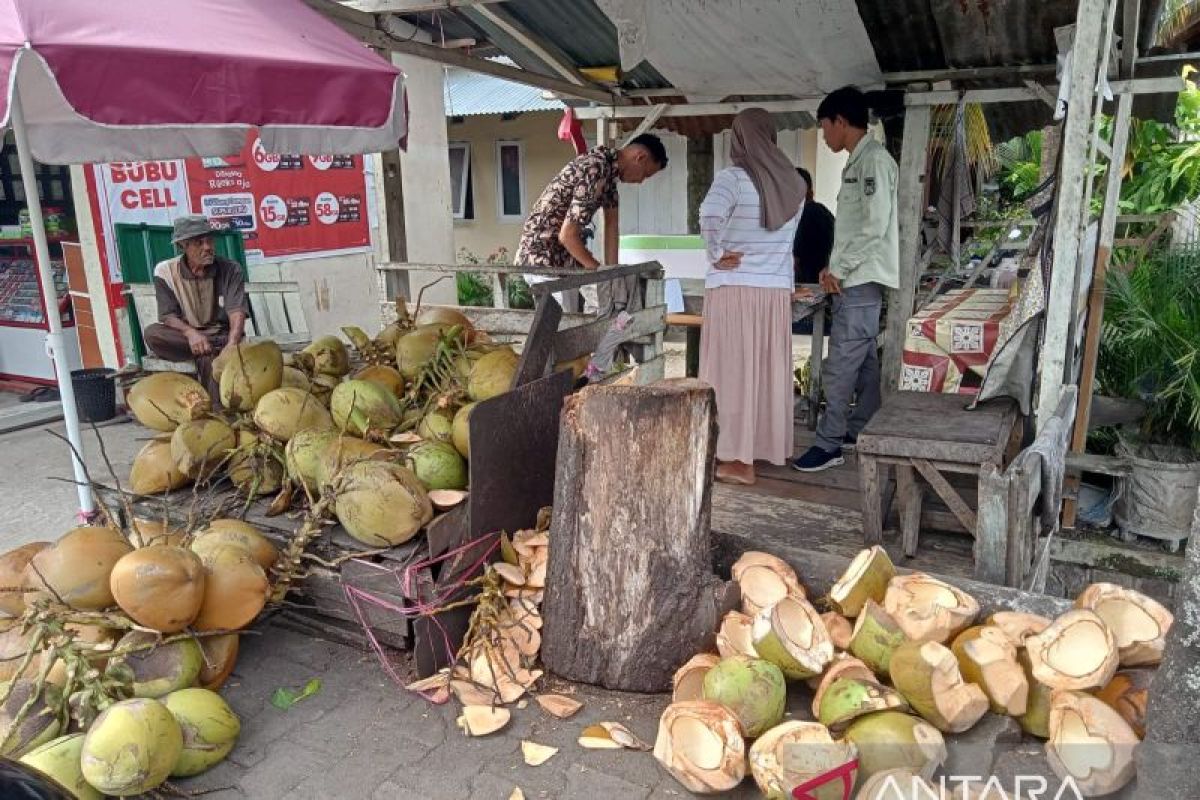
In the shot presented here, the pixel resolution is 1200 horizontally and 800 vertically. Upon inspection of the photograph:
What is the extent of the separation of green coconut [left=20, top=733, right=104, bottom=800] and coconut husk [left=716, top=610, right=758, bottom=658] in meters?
1.63

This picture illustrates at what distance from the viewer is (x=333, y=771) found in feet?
7.45

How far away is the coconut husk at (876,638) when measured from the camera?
2.28 metres

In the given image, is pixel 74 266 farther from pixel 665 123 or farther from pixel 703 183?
pixel 703 183

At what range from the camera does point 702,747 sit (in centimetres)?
208

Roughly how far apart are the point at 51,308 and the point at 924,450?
315 cm

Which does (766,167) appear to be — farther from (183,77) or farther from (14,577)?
(14,577)

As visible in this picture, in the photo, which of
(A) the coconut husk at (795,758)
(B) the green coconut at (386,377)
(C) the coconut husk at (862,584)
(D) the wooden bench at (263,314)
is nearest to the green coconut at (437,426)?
(B) the green coconut at (386,377)

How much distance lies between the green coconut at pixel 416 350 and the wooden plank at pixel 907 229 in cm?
302

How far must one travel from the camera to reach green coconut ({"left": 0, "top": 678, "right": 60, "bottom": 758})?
207 centimetres

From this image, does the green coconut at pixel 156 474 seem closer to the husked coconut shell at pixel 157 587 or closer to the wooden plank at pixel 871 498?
the husked coconut shell at pixel 157 587

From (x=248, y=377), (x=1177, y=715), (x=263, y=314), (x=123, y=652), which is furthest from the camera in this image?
(x=263, y=314)

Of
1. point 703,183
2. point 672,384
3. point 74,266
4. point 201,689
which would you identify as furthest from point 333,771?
point 703,183

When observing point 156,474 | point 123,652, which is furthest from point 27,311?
point 123,652

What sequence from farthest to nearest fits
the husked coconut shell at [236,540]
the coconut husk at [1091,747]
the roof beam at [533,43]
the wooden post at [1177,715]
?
the roof beam at [533,43], the husked coconut shell at [236,540], the coconut husk at [1091,747], the wooden post at [1177,715]
